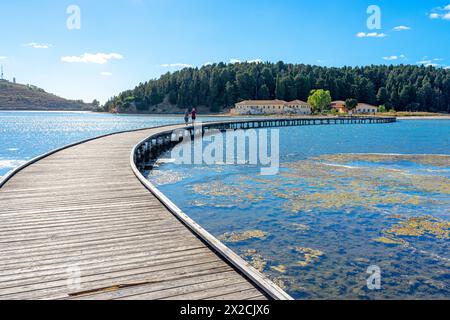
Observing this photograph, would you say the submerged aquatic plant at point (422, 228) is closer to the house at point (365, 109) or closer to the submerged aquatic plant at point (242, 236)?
the submerged aquatic plant at point (242, 236)

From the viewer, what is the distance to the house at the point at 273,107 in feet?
448

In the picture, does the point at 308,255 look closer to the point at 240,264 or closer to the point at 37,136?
the point at 240,264

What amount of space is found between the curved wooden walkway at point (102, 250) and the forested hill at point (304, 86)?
148066 millimetres

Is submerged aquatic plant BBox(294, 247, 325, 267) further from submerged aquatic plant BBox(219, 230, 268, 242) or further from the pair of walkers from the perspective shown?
the pair of walkers

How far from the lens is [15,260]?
18.1 ft

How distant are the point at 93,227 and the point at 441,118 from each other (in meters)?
141


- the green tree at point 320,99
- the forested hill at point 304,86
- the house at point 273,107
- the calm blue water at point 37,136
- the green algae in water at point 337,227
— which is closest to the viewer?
→ the green algae in water at point 337,227

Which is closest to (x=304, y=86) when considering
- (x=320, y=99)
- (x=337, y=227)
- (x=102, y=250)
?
(x=320, y=99)

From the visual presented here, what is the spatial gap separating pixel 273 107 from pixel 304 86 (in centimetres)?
2472

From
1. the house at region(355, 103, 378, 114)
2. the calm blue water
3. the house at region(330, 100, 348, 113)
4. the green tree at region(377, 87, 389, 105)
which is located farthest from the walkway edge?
the green tree at region(377, 87, 389, 105)

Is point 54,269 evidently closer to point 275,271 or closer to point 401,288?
point 275,271

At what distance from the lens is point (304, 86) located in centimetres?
15288

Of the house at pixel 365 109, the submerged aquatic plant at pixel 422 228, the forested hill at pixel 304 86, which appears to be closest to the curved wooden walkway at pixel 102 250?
the submerged aquatic plant at pixel 422 228
